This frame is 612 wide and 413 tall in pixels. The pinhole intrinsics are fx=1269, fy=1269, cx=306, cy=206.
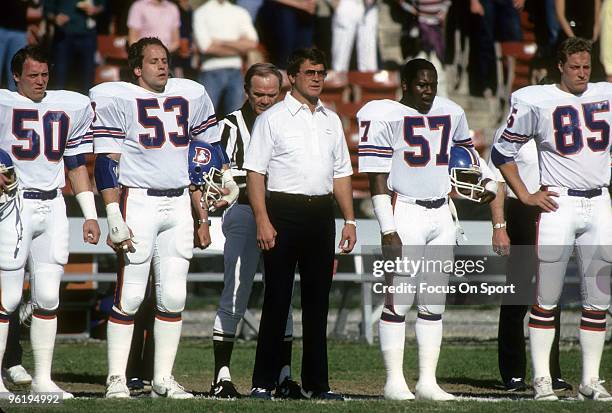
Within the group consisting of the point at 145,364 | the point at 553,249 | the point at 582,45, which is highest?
the point at 582,45

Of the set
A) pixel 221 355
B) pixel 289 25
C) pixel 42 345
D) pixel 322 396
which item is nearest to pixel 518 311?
pixel 322 396

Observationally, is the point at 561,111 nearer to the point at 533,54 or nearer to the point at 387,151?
the point at 387,151

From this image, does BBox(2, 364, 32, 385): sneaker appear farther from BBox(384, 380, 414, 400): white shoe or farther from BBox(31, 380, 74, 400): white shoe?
BBox(384, 380, 414, 400): white shoe

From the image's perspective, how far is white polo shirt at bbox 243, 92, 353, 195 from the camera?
7688 millimetres

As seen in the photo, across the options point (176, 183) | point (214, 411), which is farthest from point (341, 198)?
point (214, 411)

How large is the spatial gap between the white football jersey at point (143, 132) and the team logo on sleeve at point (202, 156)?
9 centimetres

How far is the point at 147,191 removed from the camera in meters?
7.66

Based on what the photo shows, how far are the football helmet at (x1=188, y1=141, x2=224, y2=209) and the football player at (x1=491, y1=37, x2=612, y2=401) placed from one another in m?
1.87

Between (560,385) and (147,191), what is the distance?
3.33 meters

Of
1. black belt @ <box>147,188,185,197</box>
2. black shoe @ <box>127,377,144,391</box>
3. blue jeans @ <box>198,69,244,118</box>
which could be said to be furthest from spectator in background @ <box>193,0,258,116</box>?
black belt @ <box>147,188,185,197</box>

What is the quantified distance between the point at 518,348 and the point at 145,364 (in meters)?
2.68

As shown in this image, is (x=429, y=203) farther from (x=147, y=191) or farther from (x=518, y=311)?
(x=518, y=311)

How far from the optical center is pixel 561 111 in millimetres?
7891

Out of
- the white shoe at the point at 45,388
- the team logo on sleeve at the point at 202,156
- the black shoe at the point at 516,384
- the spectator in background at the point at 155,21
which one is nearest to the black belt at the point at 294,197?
the team logo on sleeve at the point at 202,156
